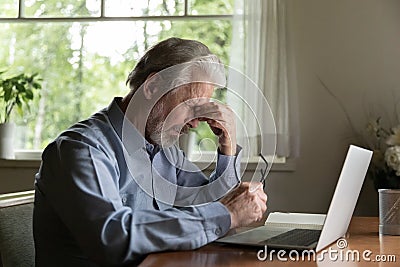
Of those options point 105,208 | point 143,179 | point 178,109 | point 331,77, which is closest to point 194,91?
point 178,109

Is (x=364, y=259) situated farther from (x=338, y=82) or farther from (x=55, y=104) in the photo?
(x=55, y=104)

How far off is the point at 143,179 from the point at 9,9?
2006mm

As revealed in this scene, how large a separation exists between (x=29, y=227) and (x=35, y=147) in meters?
1.69

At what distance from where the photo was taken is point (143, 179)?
1611 millimetres

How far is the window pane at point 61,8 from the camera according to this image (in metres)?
3.17

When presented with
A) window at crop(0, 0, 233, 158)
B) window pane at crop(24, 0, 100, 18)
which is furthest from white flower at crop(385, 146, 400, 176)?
window pane at crop(24, 0, 100, 18)

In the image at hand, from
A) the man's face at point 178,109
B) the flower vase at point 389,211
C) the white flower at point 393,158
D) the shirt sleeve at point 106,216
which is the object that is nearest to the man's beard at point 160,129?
the man's face at point 178,109

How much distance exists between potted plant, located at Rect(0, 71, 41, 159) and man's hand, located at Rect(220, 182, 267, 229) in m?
1.93

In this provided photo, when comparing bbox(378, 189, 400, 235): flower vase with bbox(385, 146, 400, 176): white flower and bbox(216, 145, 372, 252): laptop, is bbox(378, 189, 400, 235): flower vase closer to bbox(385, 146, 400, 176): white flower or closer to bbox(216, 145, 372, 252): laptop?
bbox(216, 145, 372, 252): laptop

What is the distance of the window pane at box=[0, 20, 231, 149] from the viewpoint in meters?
3.13

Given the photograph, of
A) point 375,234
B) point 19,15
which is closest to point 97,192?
point 375,234

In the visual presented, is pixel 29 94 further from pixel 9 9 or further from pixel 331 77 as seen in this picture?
pixel 331 77

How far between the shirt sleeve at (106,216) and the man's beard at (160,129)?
0.74 feet

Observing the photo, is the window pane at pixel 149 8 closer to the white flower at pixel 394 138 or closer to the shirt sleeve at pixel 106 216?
→ the white flower at pixel 394 138
